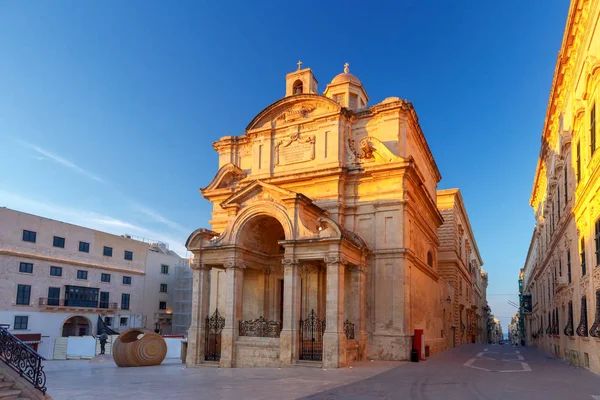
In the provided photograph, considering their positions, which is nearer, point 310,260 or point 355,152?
point 310,260

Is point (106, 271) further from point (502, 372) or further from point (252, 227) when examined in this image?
point (502, 372)

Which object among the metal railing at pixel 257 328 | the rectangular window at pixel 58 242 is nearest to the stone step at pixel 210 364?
the metal railing at pixel 257 328

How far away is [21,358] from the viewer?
1133 centimetres

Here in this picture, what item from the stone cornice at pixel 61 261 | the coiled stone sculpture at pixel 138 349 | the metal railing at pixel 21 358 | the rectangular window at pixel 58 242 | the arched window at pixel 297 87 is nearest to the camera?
the metal railing at pixel 21 358

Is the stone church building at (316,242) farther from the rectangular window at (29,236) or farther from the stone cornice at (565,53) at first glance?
the rectangular window at (29,236)

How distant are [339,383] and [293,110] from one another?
56.7 ft

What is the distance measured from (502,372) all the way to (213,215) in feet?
59.3

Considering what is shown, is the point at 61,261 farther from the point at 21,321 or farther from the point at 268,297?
the point at 268,297

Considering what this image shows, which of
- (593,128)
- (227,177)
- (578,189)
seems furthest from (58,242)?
(593,128)

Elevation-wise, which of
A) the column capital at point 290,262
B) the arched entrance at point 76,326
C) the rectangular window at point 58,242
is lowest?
the arched entrance at point 76,326

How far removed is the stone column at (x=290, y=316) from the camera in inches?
798

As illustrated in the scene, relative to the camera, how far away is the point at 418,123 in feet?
93.0

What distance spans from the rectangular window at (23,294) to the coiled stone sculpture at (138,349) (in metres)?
26.5

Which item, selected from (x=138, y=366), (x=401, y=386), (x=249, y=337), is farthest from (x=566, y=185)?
(x=138, y=366)
